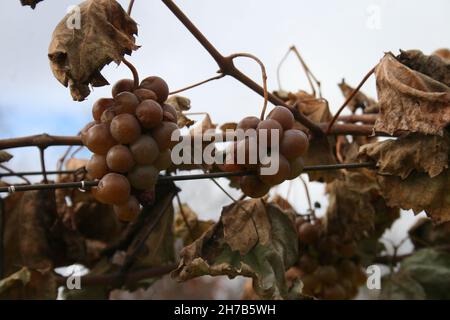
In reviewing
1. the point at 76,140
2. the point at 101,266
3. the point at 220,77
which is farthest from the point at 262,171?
the point at 101,266

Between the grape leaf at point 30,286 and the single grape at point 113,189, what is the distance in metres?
0.50

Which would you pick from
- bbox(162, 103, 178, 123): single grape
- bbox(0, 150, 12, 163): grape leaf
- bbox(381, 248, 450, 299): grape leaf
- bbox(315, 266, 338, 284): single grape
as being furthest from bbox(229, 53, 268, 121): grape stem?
bbox(381, 248, 450, 299): grape leaf

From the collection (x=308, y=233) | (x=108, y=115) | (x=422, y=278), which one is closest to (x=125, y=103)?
(x=108, y=115)

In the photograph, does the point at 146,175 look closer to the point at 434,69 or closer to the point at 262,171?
the point at 262,171

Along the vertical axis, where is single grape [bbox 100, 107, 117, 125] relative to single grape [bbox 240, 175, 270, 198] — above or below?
above

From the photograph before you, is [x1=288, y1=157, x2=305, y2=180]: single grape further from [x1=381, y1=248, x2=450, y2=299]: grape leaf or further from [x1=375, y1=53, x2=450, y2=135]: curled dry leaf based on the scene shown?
[x1=381, y1=248, x2=450, y2=299]: grape leaf

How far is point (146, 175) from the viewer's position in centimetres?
100

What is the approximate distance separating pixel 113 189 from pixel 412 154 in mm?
540

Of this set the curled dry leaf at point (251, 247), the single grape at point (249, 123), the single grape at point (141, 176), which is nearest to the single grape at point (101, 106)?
the single grape at point (141, 176)

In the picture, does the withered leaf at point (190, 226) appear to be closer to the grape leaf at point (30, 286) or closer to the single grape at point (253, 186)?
the grape leaf at point (30, 286)

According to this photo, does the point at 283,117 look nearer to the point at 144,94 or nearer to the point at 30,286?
the point at 144,94

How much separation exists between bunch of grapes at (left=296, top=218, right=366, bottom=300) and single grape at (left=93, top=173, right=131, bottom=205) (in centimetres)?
82

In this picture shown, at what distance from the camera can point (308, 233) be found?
171cm

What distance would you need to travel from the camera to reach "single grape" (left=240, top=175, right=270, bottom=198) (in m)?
1.07
